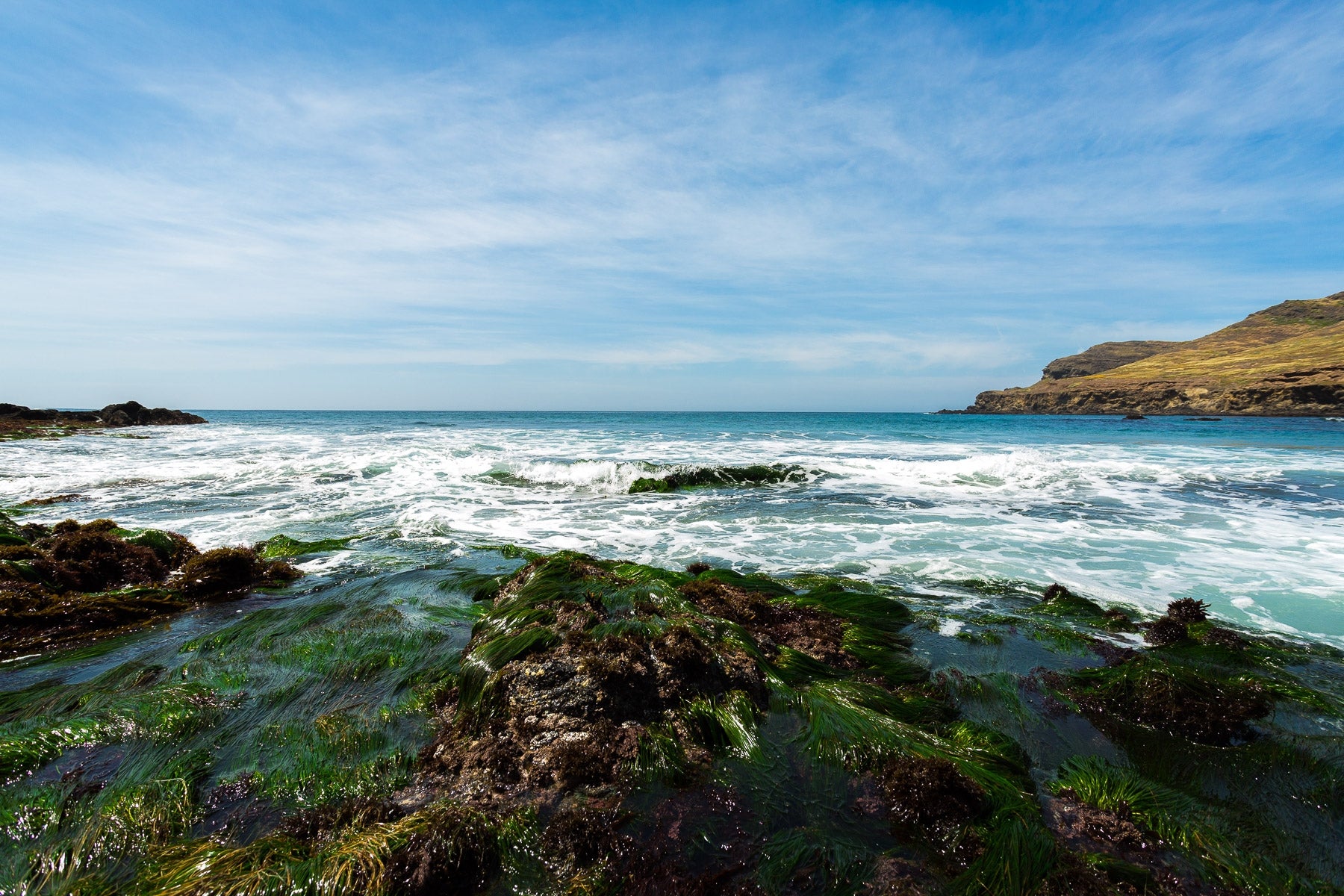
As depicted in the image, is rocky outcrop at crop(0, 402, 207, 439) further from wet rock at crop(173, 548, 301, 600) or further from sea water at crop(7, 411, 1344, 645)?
wet rock at crop(173, 548, 301, 600)

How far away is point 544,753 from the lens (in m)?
2.92

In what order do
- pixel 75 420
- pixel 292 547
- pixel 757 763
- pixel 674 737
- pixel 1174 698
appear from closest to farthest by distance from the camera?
pixel 757 763 < pixel 674 737 < pixel 1174 698 < pixel 292 547 < pixel 75 420

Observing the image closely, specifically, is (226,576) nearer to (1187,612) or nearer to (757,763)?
(757,763)

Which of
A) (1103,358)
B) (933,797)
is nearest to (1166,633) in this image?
(933,797)

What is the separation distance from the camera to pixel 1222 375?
71.4 meters

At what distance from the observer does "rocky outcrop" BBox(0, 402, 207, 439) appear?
2886 centimetres

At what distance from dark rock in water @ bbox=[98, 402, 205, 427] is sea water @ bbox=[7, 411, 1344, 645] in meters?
20.1

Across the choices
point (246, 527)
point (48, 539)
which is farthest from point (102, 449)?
point (48, 539)

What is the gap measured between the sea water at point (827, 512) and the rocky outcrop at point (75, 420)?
9.79m

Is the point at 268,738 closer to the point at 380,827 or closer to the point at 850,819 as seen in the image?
the point at 380,827

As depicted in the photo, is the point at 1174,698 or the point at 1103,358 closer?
the point at 1174,698

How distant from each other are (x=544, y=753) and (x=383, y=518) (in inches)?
333

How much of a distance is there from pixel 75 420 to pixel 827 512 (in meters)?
50.8

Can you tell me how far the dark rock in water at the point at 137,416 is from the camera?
38406 millimetres
